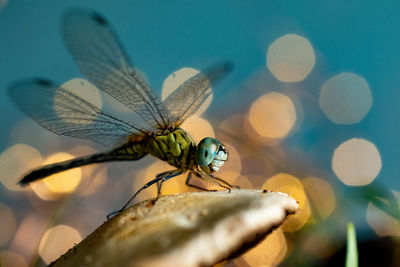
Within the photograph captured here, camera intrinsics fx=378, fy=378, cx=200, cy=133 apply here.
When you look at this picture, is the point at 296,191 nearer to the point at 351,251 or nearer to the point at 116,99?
the point at 351,251

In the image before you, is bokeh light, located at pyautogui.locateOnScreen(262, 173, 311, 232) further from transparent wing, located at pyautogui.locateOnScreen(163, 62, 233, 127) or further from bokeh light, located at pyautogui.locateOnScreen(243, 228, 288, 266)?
transparent wing, located at pyautogui.locateOnScreen(163, 62, 233, 127)

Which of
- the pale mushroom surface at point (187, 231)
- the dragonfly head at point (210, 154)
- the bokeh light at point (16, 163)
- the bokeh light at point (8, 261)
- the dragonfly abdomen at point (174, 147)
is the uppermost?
the bokeh light at point (16, 163)

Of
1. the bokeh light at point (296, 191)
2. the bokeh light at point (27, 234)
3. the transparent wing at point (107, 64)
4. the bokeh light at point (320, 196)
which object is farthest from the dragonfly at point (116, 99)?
the bokeh light at point (27, 234)

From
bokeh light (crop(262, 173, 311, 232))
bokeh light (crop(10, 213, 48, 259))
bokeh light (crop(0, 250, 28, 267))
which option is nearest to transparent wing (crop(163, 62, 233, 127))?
bokeh light (crop(262, 173, 311, 232))

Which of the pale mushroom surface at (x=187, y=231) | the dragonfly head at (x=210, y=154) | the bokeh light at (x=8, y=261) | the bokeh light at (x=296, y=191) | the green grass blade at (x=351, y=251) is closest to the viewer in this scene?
the pale mushroom surface at (x=187, y=231)

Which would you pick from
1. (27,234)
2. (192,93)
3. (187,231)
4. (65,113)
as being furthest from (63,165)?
(27,234)

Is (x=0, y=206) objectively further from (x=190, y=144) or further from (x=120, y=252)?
(x=120, y=252)

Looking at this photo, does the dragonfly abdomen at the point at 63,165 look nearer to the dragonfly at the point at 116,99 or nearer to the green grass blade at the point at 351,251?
the dragonfly at the point at 116,99
